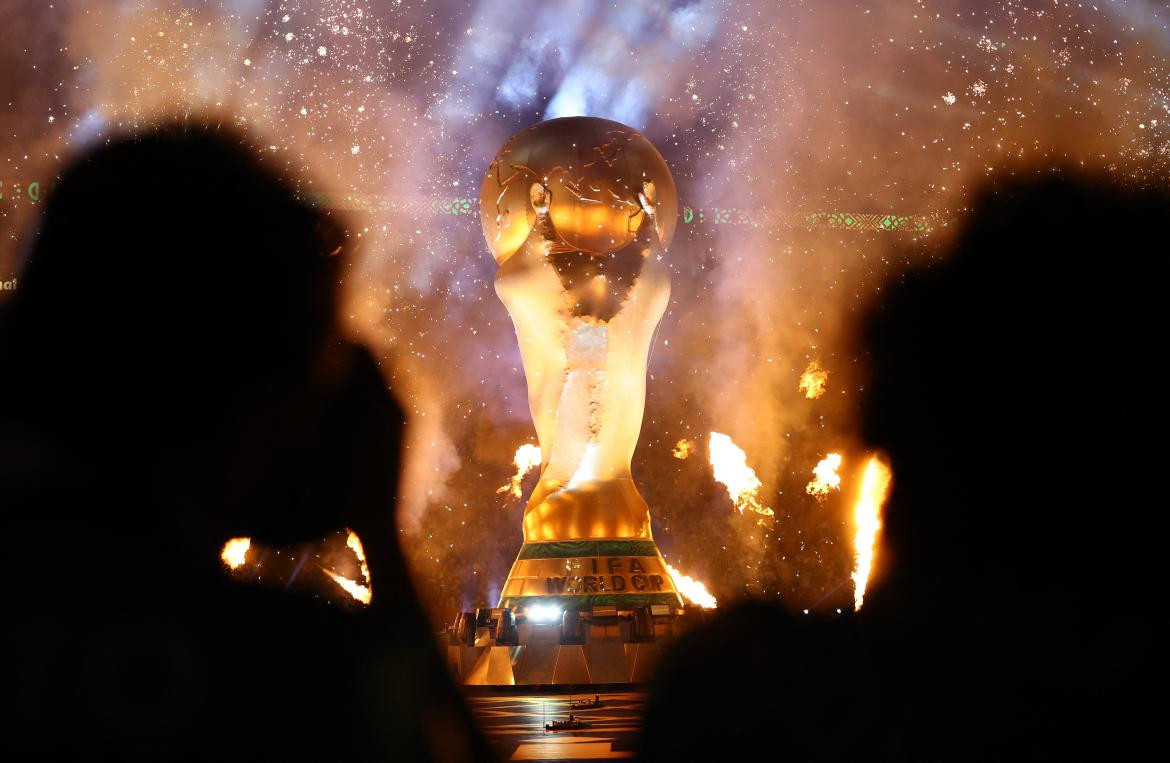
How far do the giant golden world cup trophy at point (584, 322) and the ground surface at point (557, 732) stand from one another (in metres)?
2.19

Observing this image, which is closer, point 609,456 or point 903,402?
point 609,456

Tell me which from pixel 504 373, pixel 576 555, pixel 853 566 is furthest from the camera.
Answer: pixel 504 373

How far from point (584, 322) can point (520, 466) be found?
6.97m

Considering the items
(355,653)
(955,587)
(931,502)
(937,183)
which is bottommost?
(355,653)

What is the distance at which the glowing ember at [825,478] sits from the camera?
609 inches

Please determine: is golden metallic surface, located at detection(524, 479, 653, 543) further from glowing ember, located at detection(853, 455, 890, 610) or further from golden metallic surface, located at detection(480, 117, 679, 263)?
glowing ember, located at detection(853, 455, 890, 610)

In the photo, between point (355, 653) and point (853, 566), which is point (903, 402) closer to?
point (853, 566)

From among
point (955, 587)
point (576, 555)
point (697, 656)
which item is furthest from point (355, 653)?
point (576, 555)

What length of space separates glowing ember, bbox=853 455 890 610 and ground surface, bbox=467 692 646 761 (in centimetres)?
790

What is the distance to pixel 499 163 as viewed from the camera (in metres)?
9.58

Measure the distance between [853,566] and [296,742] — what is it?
1434cm

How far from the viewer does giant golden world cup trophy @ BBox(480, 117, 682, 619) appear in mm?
9086

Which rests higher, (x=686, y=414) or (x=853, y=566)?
(x=686, y=414)

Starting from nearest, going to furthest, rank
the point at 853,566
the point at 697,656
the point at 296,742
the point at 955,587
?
the point at 296,742
the point at 697,656
the point at 955,587
the point at 853,566
